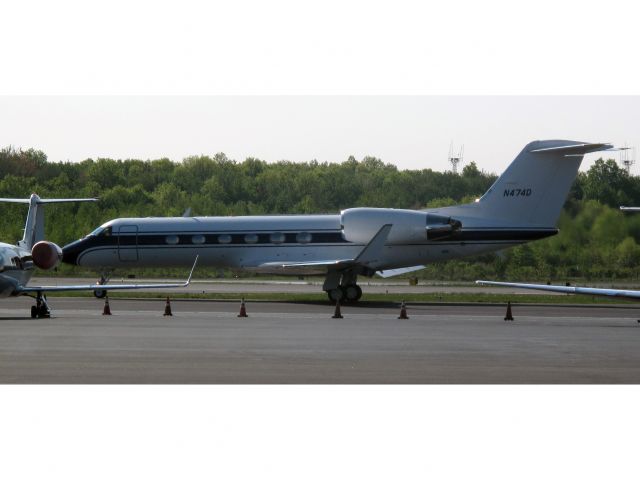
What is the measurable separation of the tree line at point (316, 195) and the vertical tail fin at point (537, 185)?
26.9ft

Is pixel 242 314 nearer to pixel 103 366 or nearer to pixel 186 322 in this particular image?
pixel 186 322

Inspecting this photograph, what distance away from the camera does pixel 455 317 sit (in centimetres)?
3036

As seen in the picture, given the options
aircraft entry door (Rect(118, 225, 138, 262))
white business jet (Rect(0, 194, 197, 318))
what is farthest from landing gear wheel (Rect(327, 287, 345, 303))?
white business jet (Rect(0, 194, 197, 318))

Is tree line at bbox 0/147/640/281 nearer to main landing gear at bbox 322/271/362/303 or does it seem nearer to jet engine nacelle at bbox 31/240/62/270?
main landing gear at bbox 322/271/362/303

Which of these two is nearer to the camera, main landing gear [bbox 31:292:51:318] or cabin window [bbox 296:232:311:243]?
main landing gear [bbox 31:292:51:318]

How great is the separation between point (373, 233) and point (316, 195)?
92.1 feet

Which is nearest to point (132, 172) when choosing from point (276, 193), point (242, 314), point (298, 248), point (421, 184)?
point (276, 193)

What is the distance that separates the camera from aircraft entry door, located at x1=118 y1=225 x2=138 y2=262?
130ft

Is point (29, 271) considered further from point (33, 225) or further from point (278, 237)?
point (278, 237)

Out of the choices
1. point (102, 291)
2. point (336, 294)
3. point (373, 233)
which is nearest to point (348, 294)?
point (336, 294)

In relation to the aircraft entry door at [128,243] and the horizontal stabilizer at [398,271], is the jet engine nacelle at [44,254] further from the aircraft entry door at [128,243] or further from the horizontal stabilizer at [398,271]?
the horizontal stabilizer at [398,271]

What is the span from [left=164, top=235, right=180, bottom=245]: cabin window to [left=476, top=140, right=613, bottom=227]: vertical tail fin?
11.9 meters

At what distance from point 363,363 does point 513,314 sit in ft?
45.3

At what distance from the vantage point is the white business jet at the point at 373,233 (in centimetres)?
3666
